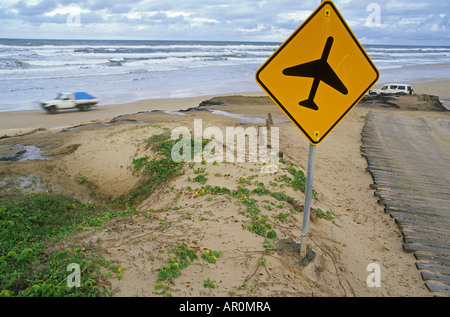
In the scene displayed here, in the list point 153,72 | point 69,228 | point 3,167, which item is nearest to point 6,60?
point 153,72

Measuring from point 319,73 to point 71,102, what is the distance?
19.5 m

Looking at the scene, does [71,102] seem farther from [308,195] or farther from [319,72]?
[319,72]

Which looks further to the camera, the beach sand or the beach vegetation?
the beach sand

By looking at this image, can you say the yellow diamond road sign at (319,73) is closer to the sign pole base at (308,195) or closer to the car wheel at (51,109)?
the sign pole base at (308,195)

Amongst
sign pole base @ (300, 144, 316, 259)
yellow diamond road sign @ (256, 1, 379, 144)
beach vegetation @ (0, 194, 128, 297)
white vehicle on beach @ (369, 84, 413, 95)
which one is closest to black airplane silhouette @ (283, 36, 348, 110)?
yellow diamond road sign @ (256, 1, 379, 144)

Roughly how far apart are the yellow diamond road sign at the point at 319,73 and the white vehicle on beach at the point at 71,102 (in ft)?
61.9

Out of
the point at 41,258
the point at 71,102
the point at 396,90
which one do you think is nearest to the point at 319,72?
the point at 41,258

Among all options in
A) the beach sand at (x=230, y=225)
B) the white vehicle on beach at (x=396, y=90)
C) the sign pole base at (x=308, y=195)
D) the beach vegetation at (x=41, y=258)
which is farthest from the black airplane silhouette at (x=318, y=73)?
the white vehicle on beach at (x=396, y=90)

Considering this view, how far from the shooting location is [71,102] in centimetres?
1973

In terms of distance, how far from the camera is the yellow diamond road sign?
3133 mm

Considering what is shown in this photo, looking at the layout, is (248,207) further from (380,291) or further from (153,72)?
(153,72)

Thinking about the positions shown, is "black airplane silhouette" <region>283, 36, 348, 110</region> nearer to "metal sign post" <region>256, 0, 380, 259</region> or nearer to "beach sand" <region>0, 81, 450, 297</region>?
"metal sign post" <region>256, 0, 380, 259</region>

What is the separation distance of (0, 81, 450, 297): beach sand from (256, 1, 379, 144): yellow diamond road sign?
1.61m
